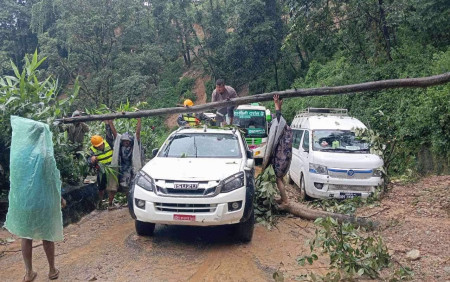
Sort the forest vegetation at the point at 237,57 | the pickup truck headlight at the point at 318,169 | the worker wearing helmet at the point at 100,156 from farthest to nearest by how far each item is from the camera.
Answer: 1. the forest vegetation at the point at 237,57
2. the pickup truck headlight at the point at 318,169
3. the worker wearing helmet at the point at 100,156

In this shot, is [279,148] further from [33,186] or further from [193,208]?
[33,186]

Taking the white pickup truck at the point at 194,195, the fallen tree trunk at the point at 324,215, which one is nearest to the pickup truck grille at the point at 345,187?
the fallen tree trunk at the point at 324,215

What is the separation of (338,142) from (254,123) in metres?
7.39

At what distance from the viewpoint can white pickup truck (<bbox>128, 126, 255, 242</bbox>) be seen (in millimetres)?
5703

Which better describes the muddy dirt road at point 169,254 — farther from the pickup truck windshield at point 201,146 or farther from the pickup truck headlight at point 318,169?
the pickup truck headlight at point 318,169

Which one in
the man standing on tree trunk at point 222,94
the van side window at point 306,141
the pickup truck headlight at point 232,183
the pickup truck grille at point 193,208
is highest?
the man standing on tree trunk at point 222,94

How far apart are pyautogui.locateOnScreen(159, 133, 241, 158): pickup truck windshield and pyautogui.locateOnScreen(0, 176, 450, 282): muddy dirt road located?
4.19 ft

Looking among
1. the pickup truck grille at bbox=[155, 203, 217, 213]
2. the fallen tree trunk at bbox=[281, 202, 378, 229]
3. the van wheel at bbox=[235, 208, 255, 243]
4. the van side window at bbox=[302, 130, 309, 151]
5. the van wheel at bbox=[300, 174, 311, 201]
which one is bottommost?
the van wheel at bbox=[300, 174, 311, 201]

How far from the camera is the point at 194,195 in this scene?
5.70 meters

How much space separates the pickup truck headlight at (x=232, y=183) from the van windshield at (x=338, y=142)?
3.89 metres

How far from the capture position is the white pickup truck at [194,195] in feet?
18.7

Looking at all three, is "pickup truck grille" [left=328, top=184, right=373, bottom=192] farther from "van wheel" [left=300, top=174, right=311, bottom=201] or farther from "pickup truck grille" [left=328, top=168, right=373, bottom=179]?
"van wheel" [left=300, top=174, right=311, bottom=201]

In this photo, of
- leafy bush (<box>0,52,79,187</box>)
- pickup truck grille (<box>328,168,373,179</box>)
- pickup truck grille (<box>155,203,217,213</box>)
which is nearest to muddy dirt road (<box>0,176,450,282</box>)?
pickup truck grille (<box>155,203,217,213</box>)

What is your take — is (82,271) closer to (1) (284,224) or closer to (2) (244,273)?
(2) (244,273)
